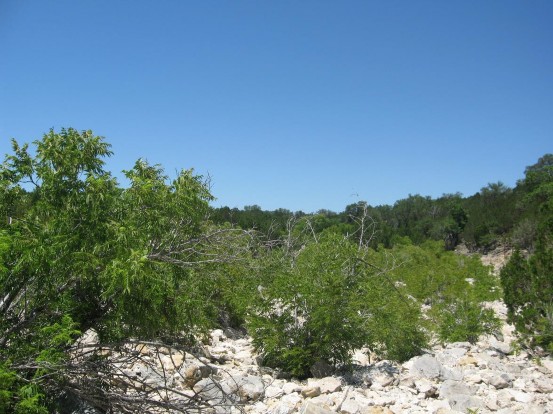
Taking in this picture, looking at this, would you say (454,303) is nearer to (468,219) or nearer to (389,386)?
(389,386)

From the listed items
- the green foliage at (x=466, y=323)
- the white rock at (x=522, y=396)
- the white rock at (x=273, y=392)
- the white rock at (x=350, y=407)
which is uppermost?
the green foliage at (x=466, y=323)

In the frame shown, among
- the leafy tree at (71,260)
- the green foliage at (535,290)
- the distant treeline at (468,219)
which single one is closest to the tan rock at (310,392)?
the leafy tree at (71,260)

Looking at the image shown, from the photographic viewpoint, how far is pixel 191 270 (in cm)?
683

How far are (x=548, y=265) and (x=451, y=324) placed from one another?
4.10 m

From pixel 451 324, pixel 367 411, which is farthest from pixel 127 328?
pixel 451 324

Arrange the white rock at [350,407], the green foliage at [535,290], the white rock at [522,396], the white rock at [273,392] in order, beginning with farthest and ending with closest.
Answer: the green foliage at [535,290], the white rock at [273,392], the white rock at [522,396], the white rock at [350,407]

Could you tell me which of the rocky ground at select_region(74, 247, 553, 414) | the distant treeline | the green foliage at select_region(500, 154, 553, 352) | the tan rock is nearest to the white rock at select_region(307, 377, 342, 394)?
the rocky ground at select_region(74, 247, 553, 414)

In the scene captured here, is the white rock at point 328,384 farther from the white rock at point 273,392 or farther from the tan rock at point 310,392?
the white rock at point 273,392

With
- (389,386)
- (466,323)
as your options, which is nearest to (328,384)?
(389,386)

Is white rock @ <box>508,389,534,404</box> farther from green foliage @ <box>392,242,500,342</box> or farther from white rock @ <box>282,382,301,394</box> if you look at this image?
green foliage @ <box>392,242,500,342</box>

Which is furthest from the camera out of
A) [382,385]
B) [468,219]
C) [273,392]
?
[468,219]

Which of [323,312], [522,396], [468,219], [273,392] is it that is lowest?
[522,396]

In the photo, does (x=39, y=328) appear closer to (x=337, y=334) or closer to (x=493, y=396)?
Answer: (x=337, y=334)

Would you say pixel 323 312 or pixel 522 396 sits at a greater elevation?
pixel 323 312
